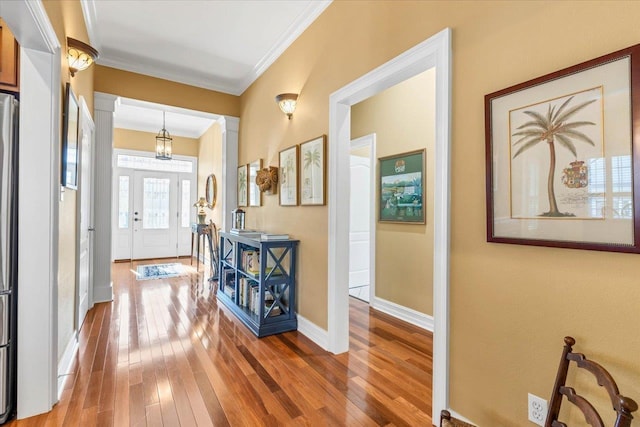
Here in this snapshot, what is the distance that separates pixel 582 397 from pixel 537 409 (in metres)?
0.26

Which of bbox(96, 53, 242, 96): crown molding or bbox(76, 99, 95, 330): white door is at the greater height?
bbox(96, 53, 242, 96): crown molding

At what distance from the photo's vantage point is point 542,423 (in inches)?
53.1

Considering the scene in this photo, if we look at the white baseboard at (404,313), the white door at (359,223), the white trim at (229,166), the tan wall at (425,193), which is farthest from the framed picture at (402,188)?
the white trim at (229,166)

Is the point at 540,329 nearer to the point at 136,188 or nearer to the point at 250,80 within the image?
the point at 250,80

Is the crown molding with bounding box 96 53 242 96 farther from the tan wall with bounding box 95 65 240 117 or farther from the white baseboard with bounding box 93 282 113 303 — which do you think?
the white baseboard with bounding box 93 282 113 303

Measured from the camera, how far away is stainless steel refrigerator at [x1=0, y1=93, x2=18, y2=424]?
1.77m

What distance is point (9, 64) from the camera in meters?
1.87

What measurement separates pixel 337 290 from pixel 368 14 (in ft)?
7.09

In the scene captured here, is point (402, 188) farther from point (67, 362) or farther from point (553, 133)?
point (67, 362)

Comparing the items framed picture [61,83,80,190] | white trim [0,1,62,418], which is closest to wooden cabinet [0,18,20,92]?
white trim [0,1,62,418]

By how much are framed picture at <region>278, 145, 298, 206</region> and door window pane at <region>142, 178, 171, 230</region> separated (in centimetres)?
493

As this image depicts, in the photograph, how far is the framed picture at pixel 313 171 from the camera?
2.81 meters

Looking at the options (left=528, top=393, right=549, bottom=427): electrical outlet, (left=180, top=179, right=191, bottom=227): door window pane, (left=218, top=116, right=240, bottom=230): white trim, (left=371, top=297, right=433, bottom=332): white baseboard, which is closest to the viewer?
(left=528, top=393, right=549, bottom=427): electrical outlet

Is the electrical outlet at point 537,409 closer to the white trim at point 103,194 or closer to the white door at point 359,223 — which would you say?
the white door at point 359,223
